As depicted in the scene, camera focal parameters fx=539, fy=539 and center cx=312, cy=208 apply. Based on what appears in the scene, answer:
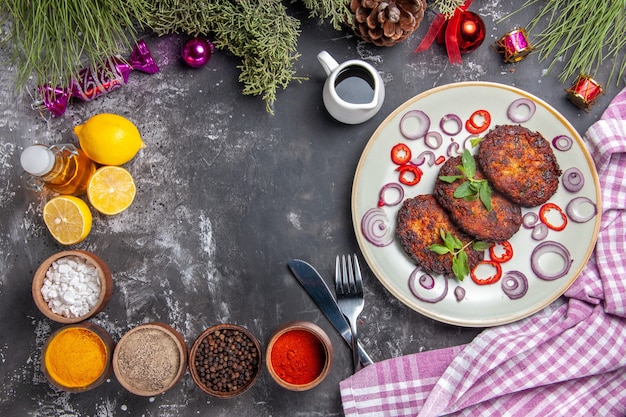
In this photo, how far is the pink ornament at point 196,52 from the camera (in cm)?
194

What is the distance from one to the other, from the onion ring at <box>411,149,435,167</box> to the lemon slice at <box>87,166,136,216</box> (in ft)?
3.40

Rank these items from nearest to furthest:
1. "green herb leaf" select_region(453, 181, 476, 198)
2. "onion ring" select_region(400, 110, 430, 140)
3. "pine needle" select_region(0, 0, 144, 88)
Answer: "pine needle" select_region(0, 0, 144, 88) < "green herb leaf" select_region(453, 181, 476, 198) < "onion ring" select_region(400, 110, 430, 140)

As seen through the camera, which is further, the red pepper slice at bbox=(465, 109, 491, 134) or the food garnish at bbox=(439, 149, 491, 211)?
the red pepper slice at bbox=(465, 109, 491, 134)

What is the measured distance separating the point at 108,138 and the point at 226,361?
2.82 ft

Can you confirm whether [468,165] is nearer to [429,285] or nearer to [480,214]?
[480,214]

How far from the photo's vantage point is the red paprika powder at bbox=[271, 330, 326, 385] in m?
1.87

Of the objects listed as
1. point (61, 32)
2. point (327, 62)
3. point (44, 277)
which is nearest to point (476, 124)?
point (327, 62)

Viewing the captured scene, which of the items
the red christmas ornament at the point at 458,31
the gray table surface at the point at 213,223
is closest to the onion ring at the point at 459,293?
the gray table surface at the point at 213,223

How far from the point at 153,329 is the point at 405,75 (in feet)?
4.29

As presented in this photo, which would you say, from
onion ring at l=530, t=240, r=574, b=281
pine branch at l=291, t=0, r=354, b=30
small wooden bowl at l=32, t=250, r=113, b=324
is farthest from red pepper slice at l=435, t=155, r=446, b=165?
small wooden bowl at l=32, t=250, r=113, b=324

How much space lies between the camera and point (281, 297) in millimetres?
2016

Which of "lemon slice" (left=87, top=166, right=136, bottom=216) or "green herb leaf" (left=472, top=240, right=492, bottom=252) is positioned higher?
"green herb leaf" (left=472, top=240, right=492, bottom=252)

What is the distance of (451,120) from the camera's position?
6.50 feet

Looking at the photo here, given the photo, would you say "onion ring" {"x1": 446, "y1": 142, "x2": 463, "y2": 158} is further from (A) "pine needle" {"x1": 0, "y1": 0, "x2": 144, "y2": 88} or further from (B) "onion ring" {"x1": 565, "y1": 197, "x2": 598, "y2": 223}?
(A) "pine needle" {"x1": 0, "y1": 0, "x2": 144, "y2": 88}
